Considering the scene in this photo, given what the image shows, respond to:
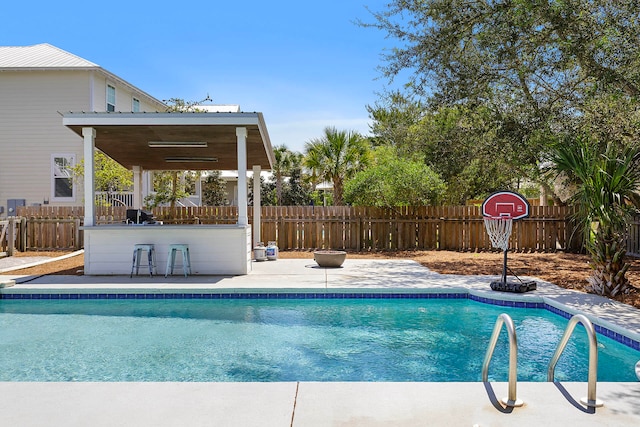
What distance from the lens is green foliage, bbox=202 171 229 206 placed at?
25750mm

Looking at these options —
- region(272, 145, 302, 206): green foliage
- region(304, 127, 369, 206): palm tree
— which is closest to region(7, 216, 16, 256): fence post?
region(304, 127, 369, 206): palm tree

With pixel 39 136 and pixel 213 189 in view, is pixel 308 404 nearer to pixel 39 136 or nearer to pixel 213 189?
pixel 39 136

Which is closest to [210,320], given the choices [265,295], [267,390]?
[265,295]

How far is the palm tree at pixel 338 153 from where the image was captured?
72.0 feet

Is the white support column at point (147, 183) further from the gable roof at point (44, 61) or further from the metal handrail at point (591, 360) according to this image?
the metal handrail at point (591, 360)

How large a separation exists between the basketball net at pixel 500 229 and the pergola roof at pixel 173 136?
4.62 m

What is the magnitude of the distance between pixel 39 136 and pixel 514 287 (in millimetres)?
15747

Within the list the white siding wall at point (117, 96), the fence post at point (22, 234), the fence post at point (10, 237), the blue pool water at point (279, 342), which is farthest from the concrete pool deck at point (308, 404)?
the white siding wall at point (117, 96)

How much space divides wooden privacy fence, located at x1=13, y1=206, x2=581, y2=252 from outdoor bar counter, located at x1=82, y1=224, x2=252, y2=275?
5017 mm

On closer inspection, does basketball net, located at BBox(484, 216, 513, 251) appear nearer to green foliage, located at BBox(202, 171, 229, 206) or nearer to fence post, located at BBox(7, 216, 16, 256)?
fence post, located at BBox(7, 216, 16, 256)

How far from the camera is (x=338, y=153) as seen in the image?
21.9m

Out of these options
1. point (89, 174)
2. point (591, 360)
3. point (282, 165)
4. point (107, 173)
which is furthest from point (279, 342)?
point (282, 165)

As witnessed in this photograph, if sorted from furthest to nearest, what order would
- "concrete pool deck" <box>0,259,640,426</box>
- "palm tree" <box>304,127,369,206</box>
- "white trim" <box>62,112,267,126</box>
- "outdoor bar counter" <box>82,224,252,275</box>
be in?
"palm tree" <box>304,127,369,206</box> → "outdoor bar counter" <box>82,224,252,275</box> → "white trim" <box>62,112,267,126</box> → "concrete pool deck" <box>0,259,640,426</box>

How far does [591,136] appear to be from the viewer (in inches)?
374
